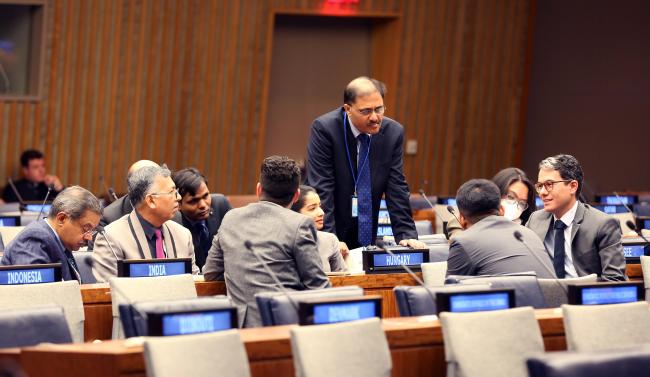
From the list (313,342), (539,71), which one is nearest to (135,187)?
(313,342)

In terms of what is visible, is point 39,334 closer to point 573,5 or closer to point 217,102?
point 217,102

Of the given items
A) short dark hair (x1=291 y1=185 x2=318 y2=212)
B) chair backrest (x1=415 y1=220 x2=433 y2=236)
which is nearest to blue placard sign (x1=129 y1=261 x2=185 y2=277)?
short dark hair (x1=291 y1=185 x2=318 y2=212)

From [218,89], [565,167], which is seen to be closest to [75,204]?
[565,167]

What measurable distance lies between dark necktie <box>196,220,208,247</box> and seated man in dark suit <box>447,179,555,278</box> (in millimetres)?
1732

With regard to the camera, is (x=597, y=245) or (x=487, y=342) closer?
(x=487, y=342)

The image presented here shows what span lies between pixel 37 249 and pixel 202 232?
1.54 metres

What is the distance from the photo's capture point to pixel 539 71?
13227 millimetres

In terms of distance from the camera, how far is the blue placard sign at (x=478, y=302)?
3.84 meters

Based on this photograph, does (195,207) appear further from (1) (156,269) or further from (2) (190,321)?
(2) (190,321)

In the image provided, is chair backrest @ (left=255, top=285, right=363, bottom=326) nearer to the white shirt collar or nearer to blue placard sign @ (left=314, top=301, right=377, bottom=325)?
blue placard sign @ (left=314, top=301, right=377, bottom=325)

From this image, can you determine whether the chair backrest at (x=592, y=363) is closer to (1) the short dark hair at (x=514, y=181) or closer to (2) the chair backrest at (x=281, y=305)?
(2) the chair backrest at (x=281, y=305)

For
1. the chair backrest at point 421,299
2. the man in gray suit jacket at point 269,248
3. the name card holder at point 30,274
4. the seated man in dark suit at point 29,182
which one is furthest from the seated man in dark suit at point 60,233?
the seated man in dark suit at point 29,182

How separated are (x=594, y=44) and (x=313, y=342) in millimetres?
10472

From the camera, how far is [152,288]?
14.5ft
